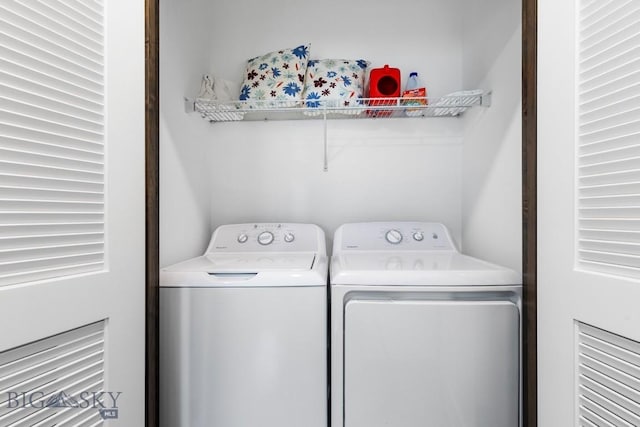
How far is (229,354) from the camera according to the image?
119 cm

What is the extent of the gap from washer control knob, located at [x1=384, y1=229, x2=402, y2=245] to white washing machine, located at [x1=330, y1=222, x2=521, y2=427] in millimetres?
519

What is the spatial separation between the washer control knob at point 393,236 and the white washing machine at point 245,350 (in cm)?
64

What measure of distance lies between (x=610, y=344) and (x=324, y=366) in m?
0.83

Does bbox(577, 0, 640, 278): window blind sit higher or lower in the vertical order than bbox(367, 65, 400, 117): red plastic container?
lower

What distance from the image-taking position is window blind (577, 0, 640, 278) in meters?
0.65

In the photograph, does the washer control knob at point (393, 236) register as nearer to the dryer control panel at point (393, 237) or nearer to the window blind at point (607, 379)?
the dryer control panel at point (393, 237)

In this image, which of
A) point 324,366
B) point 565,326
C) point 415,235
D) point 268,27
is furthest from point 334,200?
point 565,326

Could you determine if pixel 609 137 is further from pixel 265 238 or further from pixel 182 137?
pixel 182 137

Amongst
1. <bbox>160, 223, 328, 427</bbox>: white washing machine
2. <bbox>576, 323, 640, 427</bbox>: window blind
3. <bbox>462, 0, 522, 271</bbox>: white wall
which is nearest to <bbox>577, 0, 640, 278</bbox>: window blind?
<bbox>576, 323, 640, 427</bbox>: window blind

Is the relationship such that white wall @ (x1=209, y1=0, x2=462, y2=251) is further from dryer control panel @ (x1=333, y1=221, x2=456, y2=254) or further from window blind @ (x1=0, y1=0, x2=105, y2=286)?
window blind @ (x1=0, y1=0, x2=105, y2=286)

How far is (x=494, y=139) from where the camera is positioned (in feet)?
5.08

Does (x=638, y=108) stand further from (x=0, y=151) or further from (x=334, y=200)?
(x=334, y=200)

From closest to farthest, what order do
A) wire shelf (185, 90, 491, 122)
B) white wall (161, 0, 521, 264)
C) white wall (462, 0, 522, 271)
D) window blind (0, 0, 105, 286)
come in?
window blind (0, 0, 105, 286) → white wall (462, 0, 522, 271) → wire shelf (185, 90, 491, 122) → white wall (161, 0, 521, 264)

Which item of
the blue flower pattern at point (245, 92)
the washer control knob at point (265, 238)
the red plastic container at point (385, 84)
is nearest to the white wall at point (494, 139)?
the red plastic container at point (385, 84)
